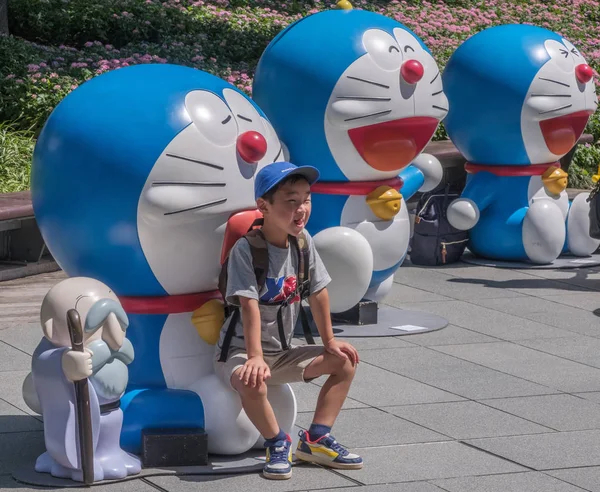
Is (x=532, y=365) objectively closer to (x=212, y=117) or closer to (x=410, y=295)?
(x=410, y=295)

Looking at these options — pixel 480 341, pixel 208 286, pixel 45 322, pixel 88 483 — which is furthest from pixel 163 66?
pixel 480 341

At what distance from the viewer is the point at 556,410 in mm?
5625

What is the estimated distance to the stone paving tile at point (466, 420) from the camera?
17.2 ft

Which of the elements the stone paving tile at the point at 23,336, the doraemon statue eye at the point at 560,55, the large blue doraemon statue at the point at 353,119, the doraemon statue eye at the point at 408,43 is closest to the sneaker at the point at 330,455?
the large blue doraemon statue at the point at 353,119

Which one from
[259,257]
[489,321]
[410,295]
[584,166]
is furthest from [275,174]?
[584,166]

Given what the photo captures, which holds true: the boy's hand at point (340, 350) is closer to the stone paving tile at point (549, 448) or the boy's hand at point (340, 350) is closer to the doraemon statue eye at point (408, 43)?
the stone paving tile at point (549, 448)

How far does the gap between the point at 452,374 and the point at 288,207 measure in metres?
2.07

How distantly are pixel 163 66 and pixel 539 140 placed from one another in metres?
4.67

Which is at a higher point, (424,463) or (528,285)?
(424,463)

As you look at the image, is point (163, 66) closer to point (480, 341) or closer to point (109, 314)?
point (109, 314)

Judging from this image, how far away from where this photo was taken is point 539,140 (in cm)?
900

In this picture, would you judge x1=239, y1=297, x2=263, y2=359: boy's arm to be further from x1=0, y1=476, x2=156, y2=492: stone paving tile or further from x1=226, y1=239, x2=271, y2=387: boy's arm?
x1=0, y1=476, x2=156, y2=492: stone paving tile

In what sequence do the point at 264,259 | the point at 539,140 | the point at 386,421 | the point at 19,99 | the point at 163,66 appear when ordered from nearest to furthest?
the point at 264,259
the point at 163,66
the point at 386,421
the point at 539,140
the point at 19,99

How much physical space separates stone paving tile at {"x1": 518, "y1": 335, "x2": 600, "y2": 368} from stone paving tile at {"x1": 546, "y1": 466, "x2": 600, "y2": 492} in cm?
186
